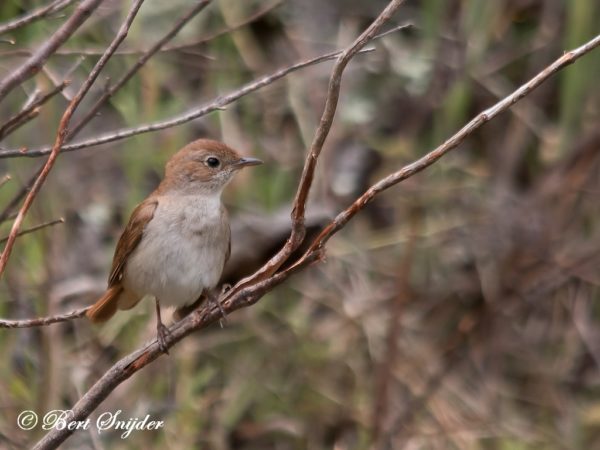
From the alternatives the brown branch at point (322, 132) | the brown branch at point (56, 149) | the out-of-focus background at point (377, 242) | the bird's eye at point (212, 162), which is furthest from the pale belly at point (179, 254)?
the brown branch at point (56, 149)

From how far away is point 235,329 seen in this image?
6.29 metres

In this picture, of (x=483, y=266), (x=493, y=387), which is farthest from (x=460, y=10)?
(x=493, y=387)

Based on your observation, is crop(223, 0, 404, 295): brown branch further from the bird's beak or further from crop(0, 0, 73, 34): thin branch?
the bird's beak

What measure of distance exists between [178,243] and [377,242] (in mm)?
2659

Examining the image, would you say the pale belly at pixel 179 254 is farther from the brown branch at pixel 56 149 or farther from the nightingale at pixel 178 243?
the brown branch at pixel 56 149

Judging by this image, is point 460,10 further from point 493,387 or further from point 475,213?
point 493,387

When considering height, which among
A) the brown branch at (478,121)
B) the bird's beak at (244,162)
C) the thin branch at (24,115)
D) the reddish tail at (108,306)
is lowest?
the brown branch at (478,121)

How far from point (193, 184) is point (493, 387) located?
2.82 meters

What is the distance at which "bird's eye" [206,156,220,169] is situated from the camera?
451 cm

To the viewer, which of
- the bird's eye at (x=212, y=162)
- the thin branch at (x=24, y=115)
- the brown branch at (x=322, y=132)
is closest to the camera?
the brown branch at (x=322, y=132)

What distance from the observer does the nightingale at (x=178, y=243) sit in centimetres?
415

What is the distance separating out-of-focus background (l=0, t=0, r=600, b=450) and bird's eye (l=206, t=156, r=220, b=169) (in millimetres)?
938

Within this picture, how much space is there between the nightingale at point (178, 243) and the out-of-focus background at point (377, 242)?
3.19 feet

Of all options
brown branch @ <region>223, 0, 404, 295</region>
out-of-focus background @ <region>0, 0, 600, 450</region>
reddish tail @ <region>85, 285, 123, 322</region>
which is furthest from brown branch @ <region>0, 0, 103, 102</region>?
out-of-focus background @ <region>0, 0, 600, 450</region>
